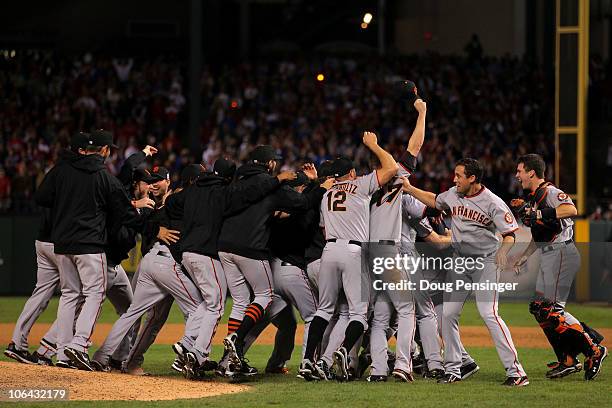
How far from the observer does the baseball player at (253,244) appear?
9.90 metres

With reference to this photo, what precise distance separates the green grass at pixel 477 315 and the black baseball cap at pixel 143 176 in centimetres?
581

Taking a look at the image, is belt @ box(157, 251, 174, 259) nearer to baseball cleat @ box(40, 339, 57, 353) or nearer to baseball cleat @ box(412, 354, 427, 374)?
baseball cleat @ box(40, 339, 57, 353)

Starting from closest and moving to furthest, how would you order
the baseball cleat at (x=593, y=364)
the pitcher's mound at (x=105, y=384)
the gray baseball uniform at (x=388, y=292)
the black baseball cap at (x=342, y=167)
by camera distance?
the pitcher's mound at (x=105, y=384)
the gray baseball uniform at (x=388, y=292)
the black baseball cap at (x=342, y=167)
the baseball cleat at (x=593, y=364)

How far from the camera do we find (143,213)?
417 inches

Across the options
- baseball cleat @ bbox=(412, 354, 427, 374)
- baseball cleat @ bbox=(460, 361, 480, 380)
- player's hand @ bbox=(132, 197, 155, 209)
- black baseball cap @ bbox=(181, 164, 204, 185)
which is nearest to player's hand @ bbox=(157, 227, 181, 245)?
player's hand @ bbox=(132, 197, 155, 209)

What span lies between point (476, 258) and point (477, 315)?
8.30 m

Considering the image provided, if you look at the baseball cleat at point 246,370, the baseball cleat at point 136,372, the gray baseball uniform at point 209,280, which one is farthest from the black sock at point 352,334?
the baseball cleat at point 136,372

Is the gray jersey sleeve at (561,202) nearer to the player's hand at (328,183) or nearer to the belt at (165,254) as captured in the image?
the player's hand at (328,183)

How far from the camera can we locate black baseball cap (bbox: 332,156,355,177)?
9.88 m

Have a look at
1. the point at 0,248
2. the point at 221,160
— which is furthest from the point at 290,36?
the point at 221,160

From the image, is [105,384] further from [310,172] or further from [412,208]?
[412,208]

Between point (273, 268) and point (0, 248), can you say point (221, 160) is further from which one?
point (0, 248)

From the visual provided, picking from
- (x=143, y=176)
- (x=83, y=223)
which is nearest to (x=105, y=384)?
(x=83, y=223)

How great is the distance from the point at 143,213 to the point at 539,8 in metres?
23.3
